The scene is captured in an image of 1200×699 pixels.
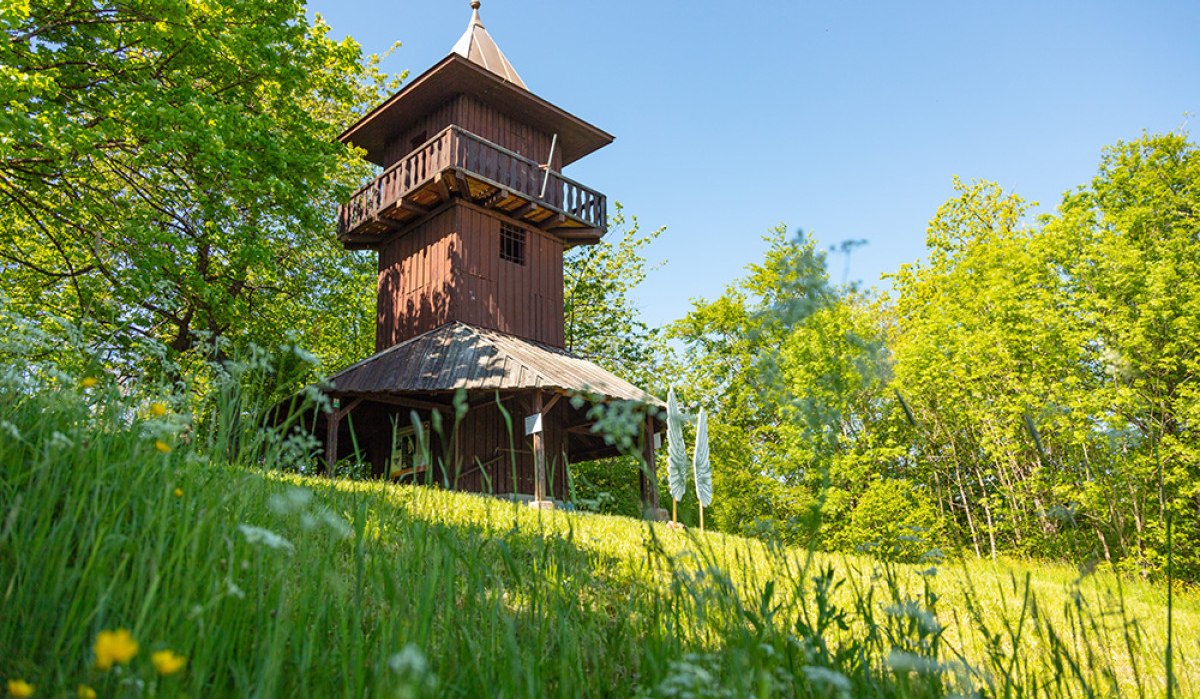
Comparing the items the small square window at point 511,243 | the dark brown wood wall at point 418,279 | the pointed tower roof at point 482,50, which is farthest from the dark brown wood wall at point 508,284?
the pointed tower roof at point 482,50

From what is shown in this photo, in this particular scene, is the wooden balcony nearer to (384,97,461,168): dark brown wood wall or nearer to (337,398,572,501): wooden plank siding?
(384,97,461,168): dark brown wood wall

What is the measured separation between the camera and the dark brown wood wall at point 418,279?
53.9 feet

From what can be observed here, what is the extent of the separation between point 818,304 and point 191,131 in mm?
11706

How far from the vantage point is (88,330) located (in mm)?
3818

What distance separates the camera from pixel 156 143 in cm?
1062

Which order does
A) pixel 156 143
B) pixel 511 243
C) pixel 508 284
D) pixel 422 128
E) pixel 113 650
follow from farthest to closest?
pixel 422 128, pixel 511 243, pixel 508 284, pixel 156 143, pixel 113 650

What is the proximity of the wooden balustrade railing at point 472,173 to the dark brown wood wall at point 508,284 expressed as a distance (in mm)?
1033

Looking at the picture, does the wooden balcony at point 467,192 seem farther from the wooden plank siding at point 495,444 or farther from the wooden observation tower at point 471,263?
the wooden plank siding at point 495,444

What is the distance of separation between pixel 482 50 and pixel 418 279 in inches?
268

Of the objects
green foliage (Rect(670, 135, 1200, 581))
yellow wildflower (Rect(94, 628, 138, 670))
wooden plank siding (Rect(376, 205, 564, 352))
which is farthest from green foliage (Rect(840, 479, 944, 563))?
yellow wildflower (Rect(94, 628, 138, 670))

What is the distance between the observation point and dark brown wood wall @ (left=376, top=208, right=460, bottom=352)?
53.9 ft

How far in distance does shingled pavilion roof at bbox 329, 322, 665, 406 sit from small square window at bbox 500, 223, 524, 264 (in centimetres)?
202

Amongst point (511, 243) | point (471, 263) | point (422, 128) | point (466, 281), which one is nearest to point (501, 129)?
point (422, 128)

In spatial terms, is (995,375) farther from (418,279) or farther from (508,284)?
(418,279)
